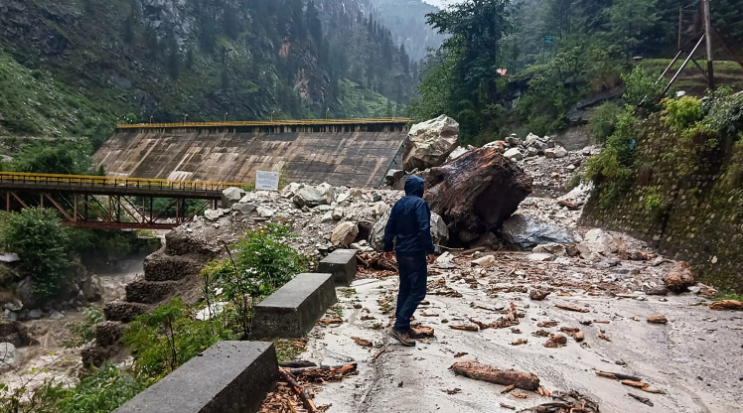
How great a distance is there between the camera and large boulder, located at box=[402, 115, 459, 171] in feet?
45.8

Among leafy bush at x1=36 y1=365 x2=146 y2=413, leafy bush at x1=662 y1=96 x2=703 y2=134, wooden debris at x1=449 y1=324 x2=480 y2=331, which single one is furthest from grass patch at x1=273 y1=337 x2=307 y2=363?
leafy bush at x1=662 y1=96 x2=703 y2=134

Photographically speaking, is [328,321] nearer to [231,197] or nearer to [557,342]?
[557,342]

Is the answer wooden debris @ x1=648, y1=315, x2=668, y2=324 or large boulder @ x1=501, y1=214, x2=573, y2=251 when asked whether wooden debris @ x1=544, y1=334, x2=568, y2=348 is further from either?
large boulder @ x1=501, y1=214, x2=573, y2=251

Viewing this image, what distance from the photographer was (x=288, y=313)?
13.3 ft

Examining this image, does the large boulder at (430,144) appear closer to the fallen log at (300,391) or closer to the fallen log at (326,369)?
the fallen log at (326,369)

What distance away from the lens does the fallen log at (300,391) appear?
9.15 ft

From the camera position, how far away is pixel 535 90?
2459 cm

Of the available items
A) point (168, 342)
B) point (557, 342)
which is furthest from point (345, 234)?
point (557, 342)

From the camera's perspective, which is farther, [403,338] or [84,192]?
[84,192]

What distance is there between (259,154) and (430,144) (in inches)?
826

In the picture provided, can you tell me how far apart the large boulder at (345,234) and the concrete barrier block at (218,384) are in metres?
5.27

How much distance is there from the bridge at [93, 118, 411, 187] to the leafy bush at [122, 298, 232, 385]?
783 inches

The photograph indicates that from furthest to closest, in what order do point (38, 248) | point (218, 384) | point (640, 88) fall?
point (38, 248) → point (640, 88) → point (218, 384)

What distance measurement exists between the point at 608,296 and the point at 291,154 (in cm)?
2717
